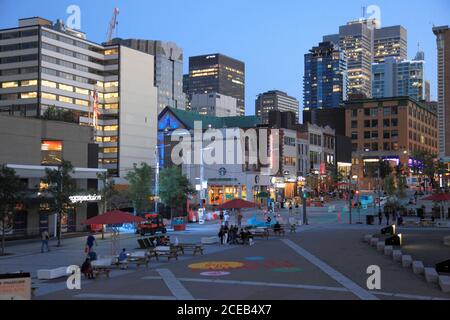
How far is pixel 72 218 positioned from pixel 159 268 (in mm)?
24009

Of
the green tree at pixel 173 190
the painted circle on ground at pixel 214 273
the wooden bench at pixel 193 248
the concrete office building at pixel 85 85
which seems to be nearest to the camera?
the painted circle on ground at pixel 214 273

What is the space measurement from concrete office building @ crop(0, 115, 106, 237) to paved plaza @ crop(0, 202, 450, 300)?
5.63 meters

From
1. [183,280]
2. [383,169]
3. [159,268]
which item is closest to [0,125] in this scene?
[159,268]

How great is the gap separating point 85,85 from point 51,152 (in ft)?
293

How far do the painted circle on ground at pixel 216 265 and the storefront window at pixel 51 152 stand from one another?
949 inches

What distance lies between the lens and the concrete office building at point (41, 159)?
134ft

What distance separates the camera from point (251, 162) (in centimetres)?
9181

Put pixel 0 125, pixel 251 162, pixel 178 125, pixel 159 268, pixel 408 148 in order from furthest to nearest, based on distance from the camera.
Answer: pixel 408 148 → pixel 178 125 → pixel 251 162 → pixel 0 125 → pixel 159 268

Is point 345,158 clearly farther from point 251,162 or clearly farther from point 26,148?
point 26,148

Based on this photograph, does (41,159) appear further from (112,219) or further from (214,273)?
(214,273)

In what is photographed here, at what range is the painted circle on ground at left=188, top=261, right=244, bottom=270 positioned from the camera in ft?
78.0

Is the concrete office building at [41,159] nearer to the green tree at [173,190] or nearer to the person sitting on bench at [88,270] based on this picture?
the green tree at [173,190]

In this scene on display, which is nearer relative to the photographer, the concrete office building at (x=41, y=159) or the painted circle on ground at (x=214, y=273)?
the painted circle on ground at (x=214, y=273)

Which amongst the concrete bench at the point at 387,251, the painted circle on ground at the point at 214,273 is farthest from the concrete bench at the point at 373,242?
the painted circle on ground at the point at 214,273
